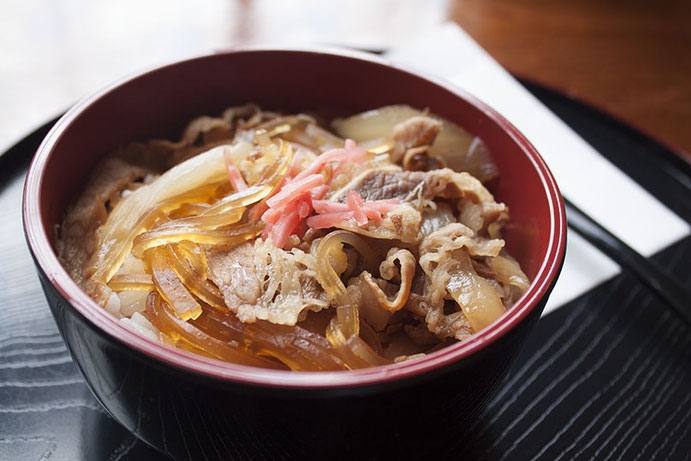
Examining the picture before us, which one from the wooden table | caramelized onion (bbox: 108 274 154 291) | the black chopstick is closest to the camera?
caramelized onion (bbox: 108 274 154 291)

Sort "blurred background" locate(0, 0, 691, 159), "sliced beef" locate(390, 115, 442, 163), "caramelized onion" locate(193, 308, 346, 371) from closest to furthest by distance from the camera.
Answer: "caramelized onion" locate(193, 308, 346, 371)
"sliced beef" locate(390, 115, 442, 163)
"blurred background" locate(0, 0, 691, 159)

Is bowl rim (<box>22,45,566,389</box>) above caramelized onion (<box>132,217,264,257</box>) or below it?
above

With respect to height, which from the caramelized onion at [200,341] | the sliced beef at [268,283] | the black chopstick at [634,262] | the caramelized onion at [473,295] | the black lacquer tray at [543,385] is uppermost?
the caramelized onion at [473,295]

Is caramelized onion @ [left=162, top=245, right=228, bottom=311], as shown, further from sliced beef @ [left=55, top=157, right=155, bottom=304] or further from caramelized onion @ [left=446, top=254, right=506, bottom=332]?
caramelized onion @ [left=446, top=254, right=506, bottom=332]

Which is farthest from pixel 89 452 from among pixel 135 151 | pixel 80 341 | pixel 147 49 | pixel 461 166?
pixel 147 49

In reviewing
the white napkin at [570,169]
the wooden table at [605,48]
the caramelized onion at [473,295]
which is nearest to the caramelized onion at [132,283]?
the caramelized onion at [473,295]

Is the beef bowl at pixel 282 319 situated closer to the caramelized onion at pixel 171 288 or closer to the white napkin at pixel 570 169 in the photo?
the caramelized onion at pixel 171 288

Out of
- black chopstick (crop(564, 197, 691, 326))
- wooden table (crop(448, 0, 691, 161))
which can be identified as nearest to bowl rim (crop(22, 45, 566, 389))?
black chopstick (crop(564, 197, 691, 326))
